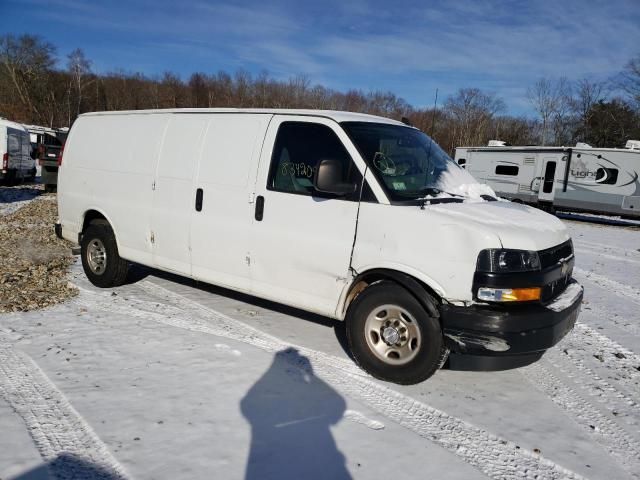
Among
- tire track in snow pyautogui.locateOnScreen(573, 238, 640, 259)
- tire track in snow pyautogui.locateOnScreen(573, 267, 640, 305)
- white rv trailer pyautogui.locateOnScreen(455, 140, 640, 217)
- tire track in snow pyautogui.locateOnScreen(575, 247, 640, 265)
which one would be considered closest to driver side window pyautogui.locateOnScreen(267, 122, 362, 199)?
tire track in snow pyautogui.locateOnScreen(573, 267, 640, 305)

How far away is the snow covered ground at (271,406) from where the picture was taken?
2.86 meters

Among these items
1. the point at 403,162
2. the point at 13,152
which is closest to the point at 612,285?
the point at 403,162

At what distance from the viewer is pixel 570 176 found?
68.6 ft

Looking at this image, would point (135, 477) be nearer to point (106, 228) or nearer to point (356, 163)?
point (356, 163)

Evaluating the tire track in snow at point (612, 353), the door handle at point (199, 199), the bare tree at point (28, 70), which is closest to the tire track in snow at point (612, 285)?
the tire track in snow at point (612, 353)

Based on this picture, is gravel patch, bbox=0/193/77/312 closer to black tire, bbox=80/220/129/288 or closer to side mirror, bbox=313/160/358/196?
black tire, bbox=80/220/129/288

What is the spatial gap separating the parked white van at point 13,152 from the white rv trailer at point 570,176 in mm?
21155

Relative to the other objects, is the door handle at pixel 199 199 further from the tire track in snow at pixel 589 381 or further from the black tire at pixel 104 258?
the tire track in snow at pixel 589 381

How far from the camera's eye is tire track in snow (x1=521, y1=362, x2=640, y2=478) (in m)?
3.12

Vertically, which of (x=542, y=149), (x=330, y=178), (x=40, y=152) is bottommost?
(x=330, y=178)

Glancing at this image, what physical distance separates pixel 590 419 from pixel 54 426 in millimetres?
3865

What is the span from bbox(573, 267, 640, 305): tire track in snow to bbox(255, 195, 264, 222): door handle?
5.83 m

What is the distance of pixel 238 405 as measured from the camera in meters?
3.44

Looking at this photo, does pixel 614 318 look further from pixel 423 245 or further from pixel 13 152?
pixel 13 152
